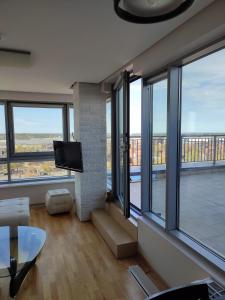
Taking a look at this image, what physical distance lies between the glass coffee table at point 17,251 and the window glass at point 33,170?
2.03 metres

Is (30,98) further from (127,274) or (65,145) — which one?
(127,274)

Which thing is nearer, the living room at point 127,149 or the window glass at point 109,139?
the living room at point 127,149

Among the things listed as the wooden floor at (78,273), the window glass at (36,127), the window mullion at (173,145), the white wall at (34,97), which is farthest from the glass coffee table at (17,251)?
the white wall at (34,97)

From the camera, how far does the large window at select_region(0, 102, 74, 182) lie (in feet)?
15.1

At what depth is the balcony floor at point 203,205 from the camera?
2.15m

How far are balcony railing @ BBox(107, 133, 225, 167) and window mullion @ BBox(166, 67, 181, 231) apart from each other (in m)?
0.15

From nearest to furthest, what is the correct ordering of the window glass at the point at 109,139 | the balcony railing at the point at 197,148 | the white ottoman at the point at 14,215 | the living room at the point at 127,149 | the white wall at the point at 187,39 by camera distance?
the white wall at the point at 187,39 < the living room at the point at 127,149 < the balcony railing at the point at 197,148 < the white ottoman at the point at 14,215 < the window glass at the point at 109,139

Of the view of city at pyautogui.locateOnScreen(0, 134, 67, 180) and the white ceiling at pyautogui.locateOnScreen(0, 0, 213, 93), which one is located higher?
the white ceiling at pyautogui.locateOnScreen(0, 0, 213, 93)

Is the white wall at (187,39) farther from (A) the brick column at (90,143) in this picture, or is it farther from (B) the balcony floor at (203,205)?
(A) the brick column at (90,143)

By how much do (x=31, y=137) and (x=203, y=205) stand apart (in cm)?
369

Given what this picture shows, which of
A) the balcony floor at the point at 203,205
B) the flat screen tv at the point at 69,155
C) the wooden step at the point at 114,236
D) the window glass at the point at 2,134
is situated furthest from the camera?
Answer: the window glass at the point at 2,134

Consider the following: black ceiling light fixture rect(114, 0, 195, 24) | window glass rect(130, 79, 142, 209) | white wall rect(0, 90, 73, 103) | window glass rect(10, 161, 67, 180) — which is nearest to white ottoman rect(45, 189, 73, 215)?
window glass rect(10, 161, 67, 180)

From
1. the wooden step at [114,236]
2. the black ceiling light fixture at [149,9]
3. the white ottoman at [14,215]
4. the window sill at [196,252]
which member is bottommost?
the wooden step at [114,236]

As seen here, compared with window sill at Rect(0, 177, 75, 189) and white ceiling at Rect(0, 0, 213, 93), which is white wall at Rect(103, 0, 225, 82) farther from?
window sill at Rect(0, 177, 75, 189)
